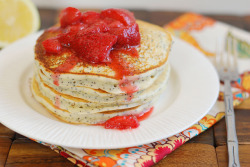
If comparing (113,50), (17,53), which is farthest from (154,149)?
(17,53)

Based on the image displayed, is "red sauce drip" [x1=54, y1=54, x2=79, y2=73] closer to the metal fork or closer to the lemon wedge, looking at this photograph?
the metal fork

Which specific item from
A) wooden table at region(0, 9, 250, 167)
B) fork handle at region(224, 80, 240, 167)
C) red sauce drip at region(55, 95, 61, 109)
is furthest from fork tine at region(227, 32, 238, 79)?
red sauce drip at region(55, 95, 61, 109)

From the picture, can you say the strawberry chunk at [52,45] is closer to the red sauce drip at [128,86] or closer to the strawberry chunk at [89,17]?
the strawberry chunk at [89,17]

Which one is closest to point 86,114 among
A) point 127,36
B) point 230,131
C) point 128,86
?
point 128,86

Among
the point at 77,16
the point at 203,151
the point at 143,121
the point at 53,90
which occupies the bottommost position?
the point at 203,151

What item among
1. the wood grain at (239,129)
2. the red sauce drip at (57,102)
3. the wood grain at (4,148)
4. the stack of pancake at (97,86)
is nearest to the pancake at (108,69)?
the stack of pancake at (97,86)

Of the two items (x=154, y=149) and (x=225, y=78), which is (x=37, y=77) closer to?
(x=154, y=149)
